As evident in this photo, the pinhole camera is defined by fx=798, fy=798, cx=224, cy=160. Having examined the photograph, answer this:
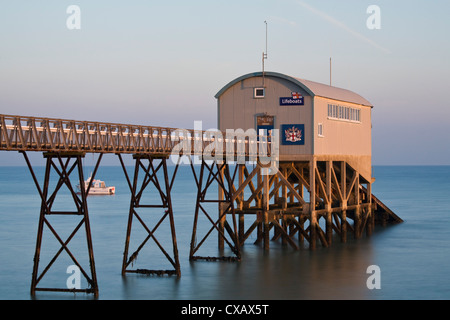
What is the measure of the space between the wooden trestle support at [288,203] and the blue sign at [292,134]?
1.52 m

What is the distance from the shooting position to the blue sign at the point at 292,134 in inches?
1911

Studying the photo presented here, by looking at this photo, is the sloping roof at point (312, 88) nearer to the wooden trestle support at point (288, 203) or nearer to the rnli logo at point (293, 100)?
the rnli logo at point (293, 100)

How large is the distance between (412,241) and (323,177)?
342 inches

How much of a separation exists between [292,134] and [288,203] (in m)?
7.79

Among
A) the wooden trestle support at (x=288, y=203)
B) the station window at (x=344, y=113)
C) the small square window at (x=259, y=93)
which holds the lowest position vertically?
the wooden trestle support at (x=288, y=203)

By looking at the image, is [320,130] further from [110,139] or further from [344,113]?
[110,139]

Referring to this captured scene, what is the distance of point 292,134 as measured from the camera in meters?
48.7

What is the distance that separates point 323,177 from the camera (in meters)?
56.6

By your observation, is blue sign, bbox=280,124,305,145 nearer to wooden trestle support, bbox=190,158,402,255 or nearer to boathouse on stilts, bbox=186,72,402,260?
boathouse on stilts, bbox=186,72,402,260

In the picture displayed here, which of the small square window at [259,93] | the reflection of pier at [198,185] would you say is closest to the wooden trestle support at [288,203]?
the reflection of pier at [198,185]

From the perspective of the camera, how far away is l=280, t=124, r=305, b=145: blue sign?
48531 millimetres
